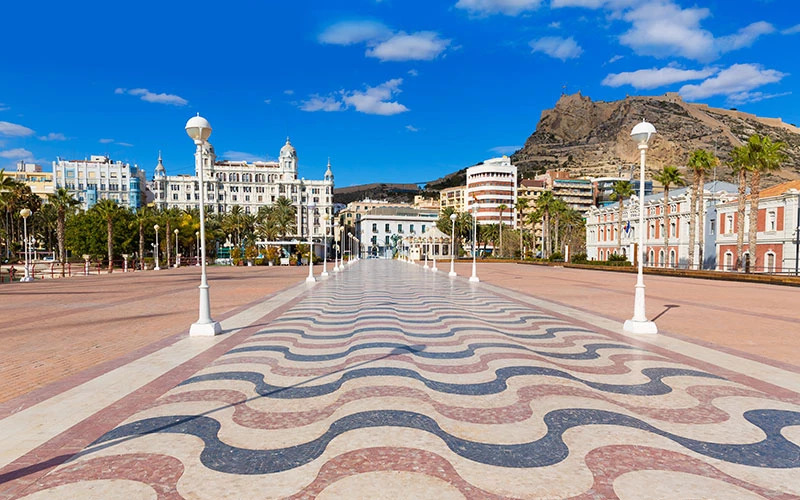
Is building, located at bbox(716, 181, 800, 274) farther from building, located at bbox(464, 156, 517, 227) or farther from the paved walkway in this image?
building, located at bbox(464, 156, 517, 227)

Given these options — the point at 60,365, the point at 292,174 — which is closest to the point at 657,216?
the point at 60,365

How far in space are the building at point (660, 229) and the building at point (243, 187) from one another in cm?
6355

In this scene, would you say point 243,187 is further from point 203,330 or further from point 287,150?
point 203,330

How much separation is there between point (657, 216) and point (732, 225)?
10031 mm

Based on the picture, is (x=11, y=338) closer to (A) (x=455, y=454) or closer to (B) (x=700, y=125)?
(A) (x=455, y=454)

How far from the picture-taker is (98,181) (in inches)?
4215

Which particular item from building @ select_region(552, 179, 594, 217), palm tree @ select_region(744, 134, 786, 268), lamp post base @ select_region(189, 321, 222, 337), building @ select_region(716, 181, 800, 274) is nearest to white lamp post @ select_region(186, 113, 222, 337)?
lamp post base @ select_region(189, 321, 222, 337)

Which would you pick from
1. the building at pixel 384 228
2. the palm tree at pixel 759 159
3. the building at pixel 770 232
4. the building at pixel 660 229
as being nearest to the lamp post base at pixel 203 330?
the palm tree at pixel 759 159

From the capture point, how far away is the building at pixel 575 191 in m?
134

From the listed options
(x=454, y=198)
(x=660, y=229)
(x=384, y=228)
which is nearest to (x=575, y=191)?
(x=454, y=198)

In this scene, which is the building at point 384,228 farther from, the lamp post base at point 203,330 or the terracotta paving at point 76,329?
the lamp post base at point 203,330

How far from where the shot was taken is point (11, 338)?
8531 millimetres

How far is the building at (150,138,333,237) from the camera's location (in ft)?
344

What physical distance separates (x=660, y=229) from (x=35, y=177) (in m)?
147
